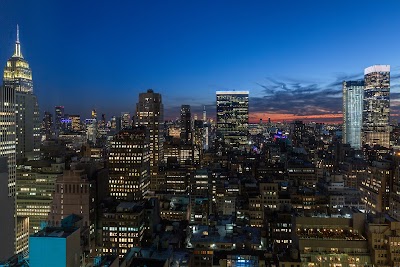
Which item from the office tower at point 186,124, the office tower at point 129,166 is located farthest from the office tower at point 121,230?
the office tower at point 186,124

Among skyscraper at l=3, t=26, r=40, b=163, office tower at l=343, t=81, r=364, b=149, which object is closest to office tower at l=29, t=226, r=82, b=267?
skyscraper at l=3, t=26, r=40, b=163

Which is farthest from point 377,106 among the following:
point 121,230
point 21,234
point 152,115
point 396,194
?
point 21,234

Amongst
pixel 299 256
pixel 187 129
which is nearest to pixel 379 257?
pixel 299 256

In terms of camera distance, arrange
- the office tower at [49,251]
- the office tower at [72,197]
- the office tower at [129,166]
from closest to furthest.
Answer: the office tower at [49,251] → the office tower at [72,197] → the office tower at [129,166]

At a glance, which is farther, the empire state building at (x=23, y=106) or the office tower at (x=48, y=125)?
the office tower at (x=48, y=125)

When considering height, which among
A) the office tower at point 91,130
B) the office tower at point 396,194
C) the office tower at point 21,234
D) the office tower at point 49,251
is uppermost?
the office tower at point 91,130

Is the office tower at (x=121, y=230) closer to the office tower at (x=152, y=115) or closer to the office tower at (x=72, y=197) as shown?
the office tower at (x=72, y=197)
